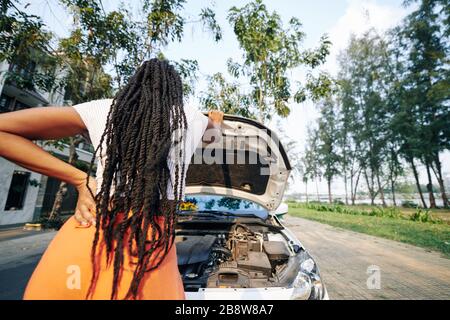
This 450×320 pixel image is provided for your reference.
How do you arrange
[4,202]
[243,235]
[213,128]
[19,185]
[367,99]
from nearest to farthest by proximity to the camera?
[213,128]
[243,235]
[4,202]
[19,185]
[367,99]

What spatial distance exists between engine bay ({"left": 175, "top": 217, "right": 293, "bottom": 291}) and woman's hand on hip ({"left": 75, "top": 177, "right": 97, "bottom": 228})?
121 centimetres

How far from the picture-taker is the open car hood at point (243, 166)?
2.28 metres

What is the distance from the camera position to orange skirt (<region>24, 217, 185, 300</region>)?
0.78 metres

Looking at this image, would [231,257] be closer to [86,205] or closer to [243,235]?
[243,235]

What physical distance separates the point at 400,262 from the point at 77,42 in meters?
9.92

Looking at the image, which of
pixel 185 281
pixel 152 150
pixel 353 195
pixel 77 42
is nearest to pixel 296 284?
pixel 185 281

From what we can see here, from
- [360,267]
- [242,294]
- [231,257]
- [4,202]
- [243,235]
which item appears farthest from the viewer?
[4,202]

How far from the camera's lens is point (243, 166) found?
3.02 m

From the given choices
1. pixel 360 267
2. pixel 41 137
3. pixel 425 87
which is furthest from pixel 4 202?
pixel 425 87

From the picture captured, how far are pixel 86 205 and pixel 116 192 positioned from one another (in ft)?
0.39

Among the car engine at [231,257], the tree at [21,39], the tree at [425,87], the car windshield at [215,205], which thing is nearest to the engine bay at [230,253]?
the car engine at [231,257]

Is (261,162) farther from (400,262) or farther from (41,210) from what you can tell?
(41,210)

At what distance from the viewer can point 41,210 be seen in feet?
40.1

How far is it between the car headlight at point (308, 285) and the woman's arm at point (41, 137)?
62.0 inches
